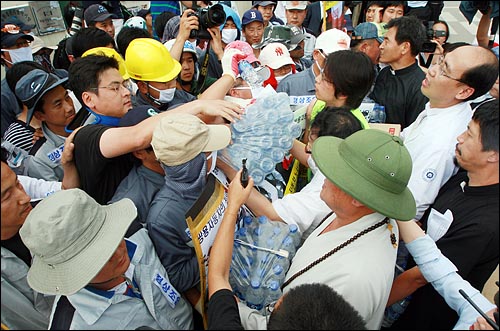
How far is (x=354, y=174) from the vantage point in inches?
51.5

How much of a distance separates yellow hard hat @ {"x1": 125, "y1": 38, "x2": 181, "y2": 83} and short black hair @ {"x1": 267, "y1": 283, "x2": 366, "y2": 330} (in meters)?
2.07

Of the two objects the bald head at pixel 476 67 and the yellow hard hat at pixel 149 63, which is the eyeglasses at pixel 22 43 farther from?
the bald head at pixel 476 67

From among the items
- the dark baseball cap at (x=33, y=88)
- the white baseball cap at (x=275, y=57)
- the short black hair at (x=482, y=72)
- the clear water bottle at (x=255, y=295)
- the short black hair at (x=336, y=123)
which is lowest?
the clear water bottle at (x=255, y=295)

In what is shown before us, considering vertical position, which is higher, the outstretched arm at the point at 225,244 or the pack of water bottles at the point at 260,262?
the outstretched arm at the point at 225,244

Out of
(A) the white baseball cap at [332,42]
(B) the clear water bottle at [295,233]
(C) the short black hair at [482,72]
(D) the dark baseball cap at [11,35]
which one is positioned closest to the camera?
(B) the clear water bottle at [295,233]

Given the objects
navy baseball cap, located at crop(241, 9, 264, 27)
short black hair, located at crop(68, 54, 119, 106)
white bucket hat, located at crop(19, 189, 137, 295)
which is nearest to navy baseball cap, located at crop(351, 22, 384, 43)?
navy baseball cap, located at crop(241, 9, 264, 27)

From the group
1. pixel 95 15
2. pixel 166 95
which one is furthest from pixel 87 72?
pixel 95 15

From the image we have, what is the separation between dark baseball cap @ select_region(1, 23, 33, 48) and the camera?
363cm

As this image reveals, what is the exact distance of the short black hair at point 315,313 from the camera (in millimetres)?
829

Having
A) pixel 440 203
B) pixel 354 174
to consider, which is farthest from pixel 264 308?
pixel 440 203

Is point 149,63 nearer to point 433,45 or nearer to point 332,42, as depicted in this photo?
Answer: point 332,42

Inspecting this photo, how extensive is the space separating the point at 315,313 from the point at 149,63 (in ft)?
7.28

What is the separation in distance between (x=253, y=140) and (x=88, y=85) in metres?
1.16

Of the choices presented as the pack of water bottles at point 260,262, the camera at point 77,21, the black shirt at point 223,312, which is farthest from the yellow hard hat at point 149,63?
the camera at point 77,21
